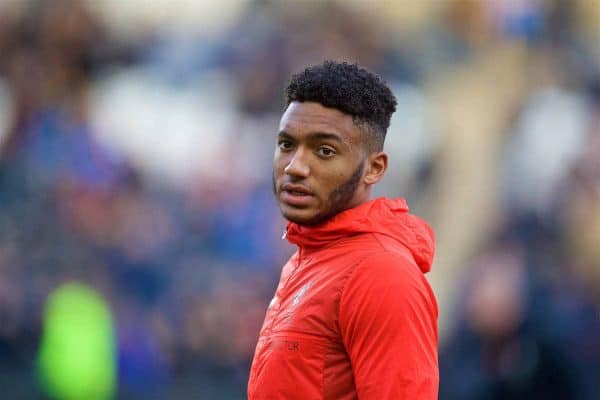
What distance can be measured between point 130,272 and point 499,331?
2338mm

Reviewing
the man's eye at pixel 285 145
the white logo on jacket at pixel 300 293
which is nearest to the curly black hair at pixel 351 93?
the man's eye at pixel 285 145

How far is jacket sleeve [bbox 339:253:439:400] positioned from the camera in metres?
2.32

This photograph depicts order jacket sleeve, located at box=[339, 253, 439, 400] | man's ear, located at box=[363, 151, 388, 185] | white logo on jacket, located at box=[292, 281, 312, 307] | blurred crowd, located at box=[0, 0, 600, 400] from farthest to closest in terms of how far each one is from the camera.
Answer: blurred crowd, located at box=[0, 0, 600, 400]
man's ear, located at box=[363, 151, 388, 185]
white logo on jacket, located at box=[292, 281, 312, 307]
jacket sleeve, located at box=[339, 253, 439, 400]

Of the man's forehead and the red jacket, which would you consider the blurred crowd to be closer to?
the red jacket

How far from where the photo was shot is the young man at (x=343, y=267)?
2348 millimetres

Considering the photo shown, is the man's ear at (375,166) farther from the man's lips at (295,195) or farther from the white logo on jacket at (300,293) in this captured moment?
the white logo on jacket at (300,293)

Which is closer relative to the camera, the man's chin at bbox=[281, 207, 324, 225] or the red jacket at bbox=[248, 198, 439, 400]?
the red jacket at bbox=[248, 198, 439, 400]

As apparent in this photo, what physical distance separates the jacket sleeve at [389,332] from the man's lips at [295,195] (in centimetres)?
29


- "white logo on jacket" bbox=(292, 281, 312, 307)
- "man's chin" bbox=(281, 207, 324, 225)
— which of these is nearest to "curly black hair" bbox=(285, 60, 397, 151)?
"man's chin" bbox=(281, 207, 324, 225)

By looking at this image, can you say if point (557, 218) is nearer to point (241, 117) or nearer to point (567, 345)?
point (567, 345)

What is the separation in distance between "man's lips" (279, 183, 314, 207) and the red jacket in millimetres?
88

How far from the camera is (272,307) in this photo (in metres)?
2.74

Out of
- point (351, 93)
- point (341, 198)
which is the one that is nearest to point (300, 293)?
point (341, 198)

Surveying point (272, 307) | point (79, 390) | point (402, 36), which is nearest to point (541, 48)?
point (402, 36)
